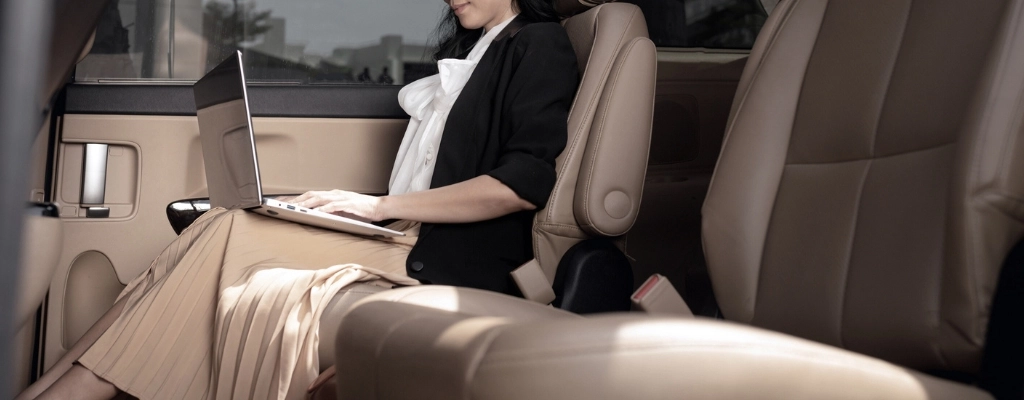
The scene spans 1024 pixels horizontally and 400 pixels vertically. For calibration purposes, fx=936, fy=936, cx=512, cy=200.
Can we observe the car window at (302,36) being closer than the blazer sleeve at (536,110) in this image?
No

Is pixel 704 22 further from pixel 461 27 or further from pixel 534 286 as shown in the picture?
pixel 534 286

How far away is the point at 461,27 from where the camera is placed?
2.36 m

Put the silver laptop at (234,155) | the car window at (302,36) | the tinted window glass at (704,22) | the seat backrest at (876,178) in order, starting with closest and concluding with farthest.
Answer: the seat backrest at (876,178), the silver laptop at (234,155), the car window at (302,36), the tinted window glass at (704,22)

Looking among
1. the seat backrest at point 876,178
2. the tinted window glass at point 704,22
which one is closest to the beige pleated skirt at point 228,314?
the seat backrest at point 876,178

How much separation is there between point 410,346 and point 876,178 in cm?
71

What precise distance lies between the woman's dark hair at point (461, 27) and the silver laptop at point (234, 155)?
617 millimetres

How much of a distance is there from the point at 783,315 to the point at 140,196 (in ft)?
5.22

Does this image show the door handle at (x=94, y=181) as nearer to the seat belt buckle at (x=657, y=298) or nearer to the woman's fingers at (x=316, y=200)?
the woman's fingers at (x=316, y=200)

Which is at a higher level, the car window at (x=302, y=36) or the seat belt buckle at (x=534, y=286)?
the car window at (x=302, y=36)

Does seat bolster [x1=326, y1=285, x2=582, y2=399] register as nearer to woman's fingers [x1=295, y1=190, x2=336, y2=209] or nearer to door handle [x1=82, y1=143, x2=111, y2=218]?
woman's fingers [x1=295, y1=190, x2=336, y2=209]

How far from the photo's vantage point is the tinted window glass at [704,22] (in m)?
2.40

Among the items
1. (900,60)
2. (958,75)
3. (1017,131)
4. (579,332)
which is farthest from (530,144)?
(579,332)

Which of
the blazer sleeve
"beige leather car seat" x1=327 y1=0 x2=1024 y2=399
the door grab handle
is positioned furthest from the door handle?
"beige leather car seat" x1=327 y1=0 x2=1024 y2=399

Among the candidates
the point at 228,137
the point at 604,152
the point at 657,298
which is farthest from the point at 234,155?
the point at 657,298
